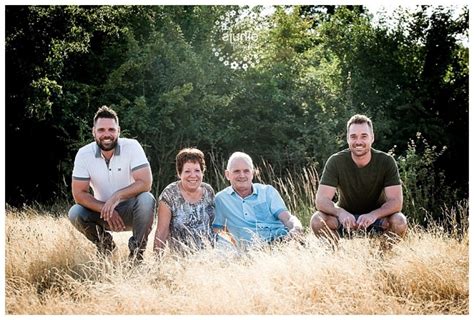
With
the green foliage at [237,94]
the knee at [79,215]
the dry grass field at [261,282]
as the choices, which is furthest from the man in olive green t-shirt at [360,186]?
the green foliage at [237,94]

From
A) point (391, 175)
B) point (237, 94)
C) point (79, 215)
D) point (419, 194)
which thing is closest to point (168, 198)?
point (79, 215)

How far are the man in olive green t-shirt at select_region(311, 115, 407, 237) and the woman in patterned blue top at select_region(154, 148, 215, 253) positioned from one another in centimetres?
81

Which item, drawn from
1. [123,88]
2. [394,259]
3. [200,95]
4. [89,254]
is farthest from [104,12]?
[394,259]

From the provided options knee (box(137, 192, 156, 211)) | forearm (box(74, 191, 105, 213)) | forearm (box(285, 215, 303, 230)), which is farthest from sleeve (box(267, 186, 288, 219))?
forearm (box(74, 191, 105, 213))

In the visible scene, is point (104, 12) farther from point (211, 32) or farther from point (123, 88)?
point (211, 32)

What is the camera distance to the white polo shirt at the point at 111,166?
4.66m

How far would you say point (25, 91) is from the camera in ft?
25.9

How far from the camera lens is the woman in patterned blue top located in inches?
173

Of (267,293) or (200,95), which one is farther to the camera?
(200,95)

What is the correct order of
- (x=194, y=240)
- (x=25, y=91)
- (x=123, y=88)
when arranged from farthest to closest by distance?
(x=123, y=88) → (x=25, y=91) → (x=194, y=240)

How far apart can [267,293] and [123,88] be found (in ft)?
19.6

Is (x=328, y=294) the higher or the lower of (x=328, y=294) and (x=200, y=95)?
the lower

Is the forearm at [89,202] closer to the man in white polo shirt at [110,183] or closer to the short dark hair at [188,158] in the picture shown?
the man in white polo shirt at [110,183]

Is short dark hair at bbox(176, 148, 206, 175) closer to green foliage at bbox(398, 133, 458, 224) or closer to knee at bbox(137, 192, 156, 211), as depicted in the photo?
knee at bbox(137, 192, 156, 211)
